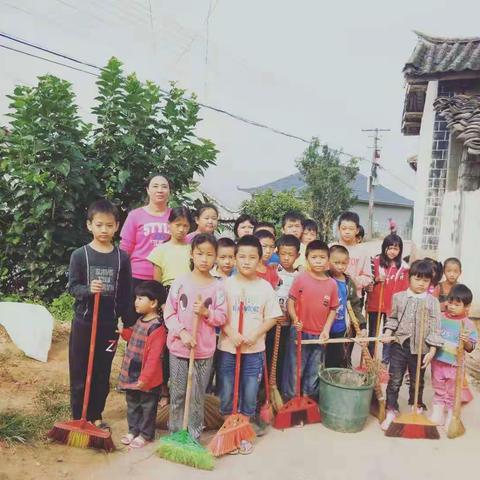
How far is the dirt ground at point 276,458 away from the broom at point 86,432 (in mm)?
53

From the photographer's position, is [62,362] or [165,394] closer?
[165,394]

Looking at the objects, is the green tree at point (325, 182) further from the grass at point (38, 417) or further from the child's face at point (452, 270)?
A: the grass at point (38, 417)

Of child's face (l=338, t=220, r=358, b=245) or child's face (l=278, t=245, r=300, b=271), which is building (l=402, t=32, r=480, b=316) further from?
child's face (l=278, t=245, r=300, b=271)

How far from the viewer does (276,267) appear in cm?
408

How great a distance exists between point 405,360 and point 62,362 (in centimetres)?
310

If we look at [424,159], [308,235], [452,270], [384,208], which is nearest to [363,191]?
[384,208]

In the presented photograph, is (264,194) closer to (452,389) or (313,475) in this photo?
(452,389)

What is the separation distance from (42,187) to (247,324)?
10.3ft

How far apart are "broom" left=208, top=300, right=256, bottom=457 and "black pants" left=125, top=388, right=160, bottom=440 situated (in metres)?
0.44

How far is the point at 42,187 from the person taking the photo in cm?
525

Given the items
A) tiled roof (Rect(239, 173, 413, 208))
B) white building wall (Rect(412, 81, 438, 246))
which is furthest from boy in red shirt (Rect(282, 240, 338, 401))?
tiled roof (Rect(239, 173, 413, 208))

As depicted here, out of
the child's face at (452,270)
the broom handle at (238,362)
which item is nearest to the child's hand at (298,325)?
the broom handle at (238,362)

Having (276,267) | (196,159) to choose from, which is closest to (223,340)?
(276,267)

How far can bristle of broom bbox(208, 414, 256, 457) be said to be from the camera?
3.13 meters
